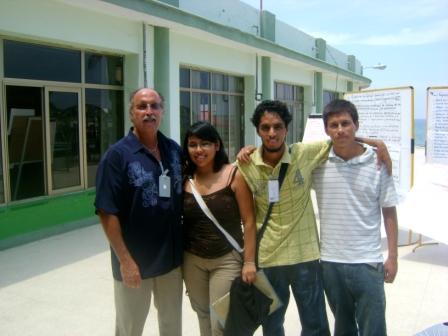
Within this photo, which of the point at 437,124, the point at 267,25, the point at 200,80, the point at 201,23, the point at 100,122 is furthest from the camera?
the point at 267,25

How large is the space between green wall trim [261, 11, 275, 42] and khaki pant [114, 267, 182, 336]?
1188cm

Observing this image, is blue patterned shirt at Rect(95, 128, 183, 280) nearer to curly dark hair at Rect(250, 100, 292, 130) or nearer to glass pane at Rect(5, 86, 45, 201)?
curly dark hair at Rect(250, 100, 292, 130)

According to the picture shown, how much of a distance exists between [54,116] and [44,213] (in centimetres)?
152

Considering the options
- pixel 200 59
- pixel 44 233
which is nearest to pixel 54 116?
pixel 44 233

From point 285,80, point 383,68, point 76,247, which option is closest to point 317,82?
point 285,80

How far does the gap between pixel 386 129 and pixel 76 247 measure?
13.6 feet

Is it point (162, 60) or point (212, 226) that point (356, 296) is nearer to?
point (212, 226)

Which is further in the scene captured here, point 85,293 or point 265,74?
point 265,74

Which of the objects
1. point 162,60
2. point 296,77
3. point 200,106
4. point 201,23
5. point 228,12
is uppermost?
point 228,12

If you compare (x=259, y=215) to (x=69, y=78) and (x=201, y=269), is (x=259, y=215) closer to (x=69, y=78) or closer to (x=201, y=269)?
Answer: (x=201, y=269)

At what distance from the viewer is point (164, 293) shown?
Result: 2531 millimetres

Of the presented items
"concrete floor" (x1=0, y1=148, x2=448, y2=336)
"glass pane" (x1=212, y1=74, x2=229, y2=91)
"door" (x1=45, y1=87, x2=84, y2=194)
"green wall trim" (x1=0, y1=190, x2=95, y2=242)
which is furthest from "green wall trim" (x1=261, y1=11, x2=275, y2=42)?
"concrete floor" (x1=0, y1=148, x2=448, y2=336)

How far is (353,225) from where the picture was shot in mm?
2322

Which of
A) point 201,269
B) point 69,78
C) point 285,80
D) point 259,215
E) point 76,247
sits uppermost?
point 285,80
